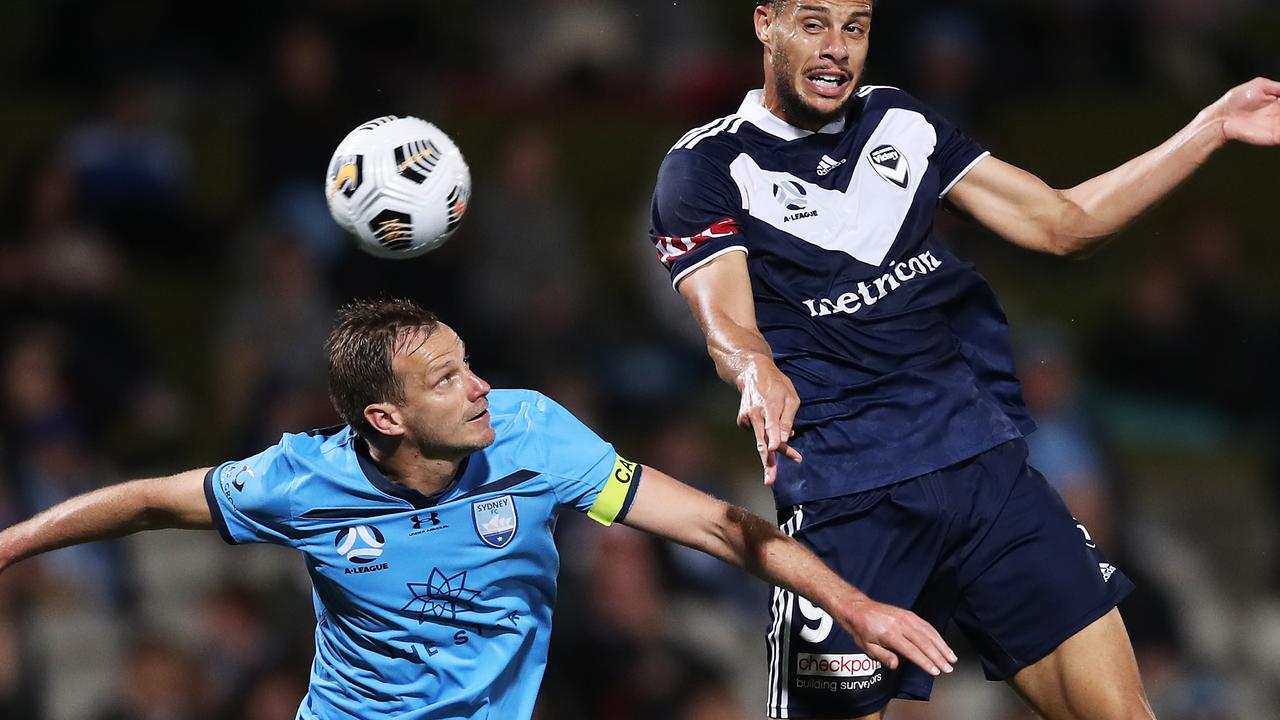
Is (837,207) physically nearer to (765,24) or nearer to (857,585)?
(765,24)

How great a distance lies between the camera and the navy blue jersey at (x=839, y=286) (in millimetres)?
5301

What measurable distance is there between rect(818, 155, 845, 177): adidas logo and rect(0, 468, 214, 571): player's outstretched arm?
2056 millimetres

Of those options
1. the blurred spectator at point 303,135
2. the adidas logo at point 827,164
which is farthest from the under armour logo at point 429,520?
the blurred spectator at point 303,135

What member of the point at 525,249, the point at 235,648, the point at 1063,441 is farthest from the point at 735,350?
the point at 525,249

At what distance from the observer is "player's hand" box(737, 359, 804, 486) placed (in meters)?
4.50

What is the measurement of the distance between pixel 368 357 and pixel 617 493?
83cm

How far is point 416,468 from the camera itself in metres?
5.23

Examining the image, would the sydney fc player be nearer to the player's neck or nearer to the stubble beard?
the player's neck

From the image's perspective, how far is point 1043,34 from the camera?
1398cm

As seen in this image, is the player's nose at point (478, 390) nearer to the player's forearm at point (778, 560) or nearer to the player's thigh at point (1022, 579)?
the player's forearm at point (778, 560)

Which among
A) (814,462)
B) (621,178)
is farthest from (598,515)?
(621,178)

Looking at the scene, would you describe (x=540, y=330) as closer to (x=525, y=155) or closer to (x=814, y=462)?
(x=525, y=155)

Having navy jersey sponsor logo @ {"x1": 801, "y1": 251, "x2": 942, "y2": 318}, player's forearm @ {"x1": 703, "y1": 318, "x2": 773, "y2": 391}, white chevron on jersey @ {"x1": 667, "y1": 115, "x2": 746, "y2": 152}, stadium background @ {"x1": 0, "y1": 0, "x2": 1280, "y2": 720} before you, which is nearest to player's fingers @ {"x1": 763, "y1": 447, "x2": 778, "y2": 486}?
player's forearm @ {"x1": 703, "y1": 318, "x2": 773, "y2": 391}

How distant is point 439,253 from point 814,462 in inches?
219
